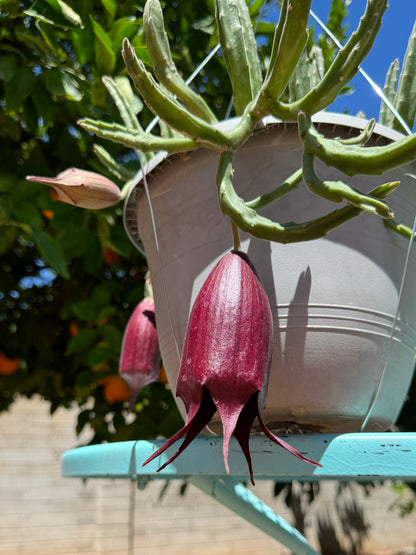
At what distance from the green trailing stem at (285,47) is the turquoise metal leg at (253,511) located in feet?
1.19

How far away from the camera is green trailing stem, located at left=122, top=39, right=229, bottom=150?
438mm

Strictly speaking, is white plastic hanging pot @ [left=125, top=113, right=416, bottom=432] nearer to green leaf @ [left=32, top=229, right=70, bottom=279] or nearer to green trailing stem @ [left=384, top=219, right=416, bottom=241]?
green trailing stem @ [left=384, top=219, right=416, bottom=241]

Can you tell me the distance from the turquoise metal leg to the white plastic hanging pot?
141 millimetres

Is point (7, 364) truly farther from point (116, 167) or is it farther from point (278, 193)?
point (278, 193)

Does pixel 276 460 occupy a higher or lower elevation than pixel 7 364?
higher

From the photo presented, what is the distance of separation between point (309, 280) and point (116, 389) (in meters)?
0.69

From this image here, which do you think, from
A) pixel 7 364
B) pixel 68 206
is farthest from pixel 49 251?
pixel 7 364

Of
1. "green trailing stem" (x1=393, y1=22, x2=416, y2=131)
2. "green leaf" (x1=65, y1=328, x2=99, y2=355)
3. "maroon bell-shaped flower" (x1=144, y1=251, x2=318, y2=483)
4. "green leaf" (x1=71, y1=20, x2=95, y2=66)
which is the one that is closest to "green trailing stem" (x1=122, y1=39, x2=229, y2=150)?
"maroon bell-shaped flower" (x1=144, y1=251, x2=318, y2=483)

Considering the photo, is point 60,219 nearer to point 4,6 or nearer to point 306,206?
point 4,6

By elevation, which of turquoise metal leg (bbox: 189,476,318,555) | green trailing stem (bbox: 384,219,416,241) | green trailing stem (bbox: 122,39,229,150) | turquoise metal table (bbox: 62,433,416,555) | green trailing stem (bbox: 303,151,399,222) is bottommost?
turquoise metal leg (bbox: 189,476,318,555)

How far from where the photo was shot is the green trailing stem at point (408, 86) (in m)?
0.57

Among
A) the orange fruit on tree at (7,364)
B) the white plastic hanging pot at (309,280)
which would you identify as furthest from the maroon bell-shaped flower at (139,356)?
the orange fruit on tree at (7,364)

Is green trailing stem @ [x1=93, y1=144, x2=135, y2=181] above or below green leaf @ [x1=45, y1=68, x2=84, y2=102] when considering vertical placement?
below

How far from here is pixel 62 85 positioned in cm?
88
